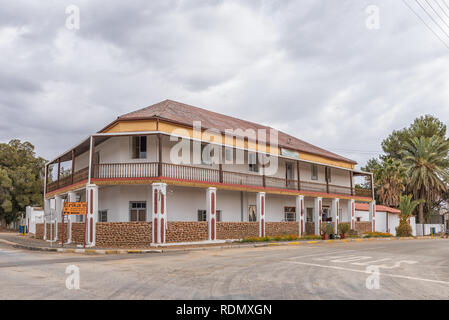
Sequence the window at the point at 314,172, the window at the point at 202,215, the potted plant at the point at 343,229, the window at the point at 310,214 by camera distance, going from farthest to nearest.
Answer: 1. the window at the point at 314,172
2. the window at the point at 310,214
3. the potted plant at the point at 343,229
4. the window at the point at 202,215

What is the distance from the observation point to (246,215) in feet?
94.2

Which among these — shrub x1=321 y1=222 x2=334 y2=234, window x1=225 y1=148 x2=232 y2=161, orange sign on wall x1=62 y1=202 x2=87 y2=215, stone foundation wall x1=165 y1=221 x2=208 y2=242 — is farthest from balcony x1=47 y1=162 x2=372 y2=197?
shrub x1=321 y1=222 x2=334 y2=234

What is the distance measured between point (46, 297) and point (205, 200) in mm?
18941

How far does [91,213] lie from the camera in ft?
70.1

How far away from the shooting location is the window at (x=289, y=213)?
32.6m

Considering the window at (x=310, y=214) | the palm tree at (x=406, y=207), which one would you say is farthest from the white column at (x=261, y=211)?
the palm tree at (x=406, y=207)

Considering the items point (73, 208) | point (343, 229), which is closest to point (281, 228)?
point (343, 229)

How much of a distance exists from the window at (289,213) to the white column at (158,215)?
1383cm

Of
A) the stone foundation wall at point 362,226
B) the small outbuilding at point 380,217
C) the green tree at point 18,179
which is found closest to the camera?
the stone foundation wall at point 362,226

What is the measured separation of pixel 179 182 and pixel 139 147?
3900 mm

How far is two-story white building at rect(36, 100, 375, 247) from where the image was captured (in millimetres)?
21812

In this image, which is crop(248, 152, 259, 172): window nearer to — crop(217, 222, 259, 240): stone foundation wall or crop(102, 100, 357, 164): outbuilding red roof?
crop(102, 100, 357, 164): outbuilding red roof

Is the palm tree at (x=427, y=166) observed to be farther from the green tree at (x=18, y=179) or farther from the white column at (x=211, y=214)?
the green tree at (x=18, y=179)

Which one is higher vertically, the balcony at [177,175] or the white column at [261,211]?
the balcony at [177,175]
